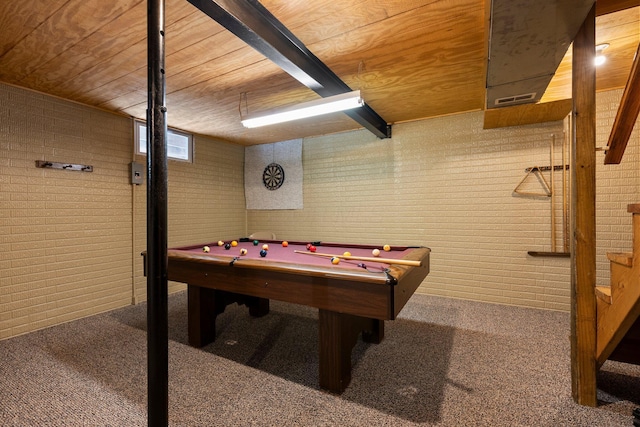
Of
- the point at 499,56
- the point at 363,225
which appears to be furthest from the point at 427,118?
the point at 499,56

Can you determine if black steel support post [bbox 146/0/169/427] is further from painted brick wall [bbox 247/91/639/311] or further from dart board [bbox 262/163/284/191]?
dart board [bbox 262/163/284/191]

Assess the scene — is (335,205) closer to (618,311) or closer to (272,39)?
(272,39)

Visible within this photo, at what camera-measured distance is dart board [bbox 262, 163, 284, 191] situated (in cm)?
511

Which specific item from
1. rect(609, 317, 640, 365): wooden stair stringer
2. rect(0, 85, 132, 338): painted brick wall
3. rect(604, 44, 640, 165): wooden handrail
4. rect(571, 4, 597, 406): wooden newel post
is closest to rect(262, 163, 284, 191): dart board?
rect(0, 85, 132, 338): painted brick wall

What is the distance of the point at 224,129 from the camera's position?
4.39 meters

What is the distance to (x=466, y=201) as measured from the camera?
12.3 feet

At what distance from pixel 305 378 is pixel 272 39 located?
2.31 metres

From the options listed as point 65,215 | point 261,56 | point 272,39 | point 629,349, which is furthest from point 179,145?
point 629,349

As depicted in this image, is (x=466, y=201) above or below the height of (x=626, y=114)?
below

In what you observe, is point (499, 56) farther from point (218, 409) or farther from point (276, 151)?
point (276, 151)

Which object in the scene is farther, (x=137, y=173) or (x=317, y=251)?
(x=137, y=173)

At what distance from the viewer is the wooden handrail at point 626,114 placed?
5.01 ft

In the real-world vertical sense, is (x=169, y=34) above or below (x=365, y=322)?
above

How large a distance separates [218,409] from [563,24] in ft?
9.72
